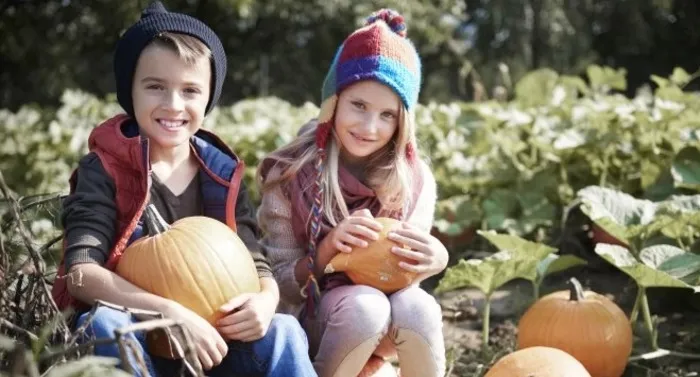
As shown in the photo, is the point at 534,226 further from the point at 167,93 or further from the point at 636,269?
the point at 167,93

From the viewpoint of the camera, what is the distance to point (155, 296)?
202cm

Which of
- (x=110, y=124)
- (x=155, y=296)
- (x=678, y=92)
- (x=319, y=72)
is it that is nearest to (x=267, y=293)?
(x=155, y=296)

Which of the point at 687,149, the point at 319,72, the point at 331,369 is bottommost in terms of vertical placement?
the point at 331,369

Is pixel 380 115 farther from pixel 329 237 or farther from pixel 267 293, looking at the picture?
pixel 267 293

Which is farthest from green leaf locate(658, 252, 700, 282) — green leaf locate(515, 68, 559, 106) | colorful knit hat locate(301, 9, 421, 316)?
green leaf locate(515, 68, 559, 106)

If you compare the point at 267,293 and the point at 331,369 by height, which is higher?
the point at 267,293

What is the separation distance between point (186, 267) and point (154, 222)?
0.15 meters

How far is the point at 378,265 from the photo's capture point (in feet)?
8.07

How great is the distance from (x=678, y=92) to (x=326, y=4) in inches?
236

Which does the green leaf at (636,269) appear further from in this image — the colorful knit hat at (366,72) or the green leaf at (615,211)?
the colorful knit hat at (366,72)

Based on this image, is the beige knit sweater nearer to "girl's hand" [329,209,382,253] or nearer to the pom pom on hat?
"girl's hand" [329,209,382,253]

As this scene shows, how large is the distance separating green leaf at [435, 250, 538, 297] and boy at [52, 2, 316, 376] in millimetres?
784

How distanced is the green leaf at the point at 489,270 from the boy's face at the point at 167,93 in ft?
3.45

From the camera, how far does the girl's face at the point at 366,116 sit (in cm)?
260
